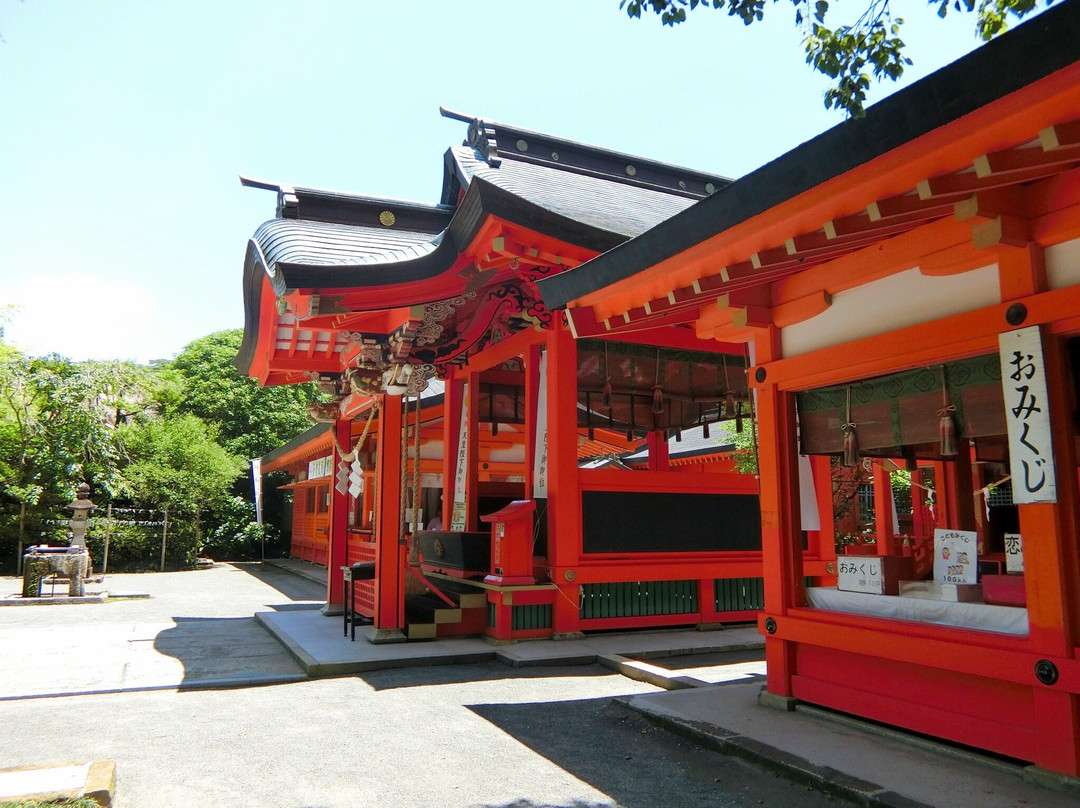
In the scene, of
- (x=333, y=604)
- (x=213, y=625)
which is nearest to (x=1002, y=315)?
(x=333, y=604)

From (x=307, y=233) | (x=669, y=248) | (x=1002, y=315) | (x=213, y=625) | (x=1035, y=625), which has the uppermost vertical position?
(x=307, y=233)

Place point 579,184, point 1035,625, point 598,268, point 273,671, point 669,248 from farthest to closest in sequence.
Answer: point 579,184, point 273,671, point 598,268, point 669,248, point 1035,625

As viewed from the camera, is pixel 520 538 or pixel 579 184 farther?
pixel 579 184

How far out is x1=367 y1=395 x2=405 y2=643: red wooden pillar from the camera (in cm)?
800

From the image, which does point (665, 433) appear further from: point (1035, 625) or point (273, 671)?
point (1035, 625)

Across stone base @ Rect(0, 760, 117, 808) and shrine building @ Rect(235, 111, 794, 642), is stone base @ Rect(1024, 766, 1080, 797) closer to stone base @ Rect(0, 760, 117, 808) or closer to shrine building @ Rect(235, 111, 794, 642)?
shrine building @ Rect(235, 111, 794, 642)

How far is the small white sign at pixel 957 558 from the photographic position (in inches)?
170

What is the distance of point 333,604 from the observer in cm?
1035

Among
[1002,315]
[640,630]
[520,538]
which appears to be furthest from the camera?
[640,630]

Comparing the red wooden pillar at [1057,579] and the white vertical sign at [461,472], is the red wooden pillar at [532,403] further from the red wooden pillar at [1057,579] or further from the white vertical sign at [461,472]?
the red wooden pillar at [1057,579]

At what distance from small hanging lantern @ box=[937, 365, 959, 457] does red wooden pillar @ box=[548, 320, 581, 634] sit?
13.5ft

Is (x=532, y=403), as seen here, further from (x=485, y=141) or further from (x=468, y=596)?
(x=485, y=141)

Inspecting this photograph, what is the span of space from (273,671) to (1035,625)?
602 cm

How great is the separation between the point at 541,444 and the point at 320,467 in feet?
45.3
